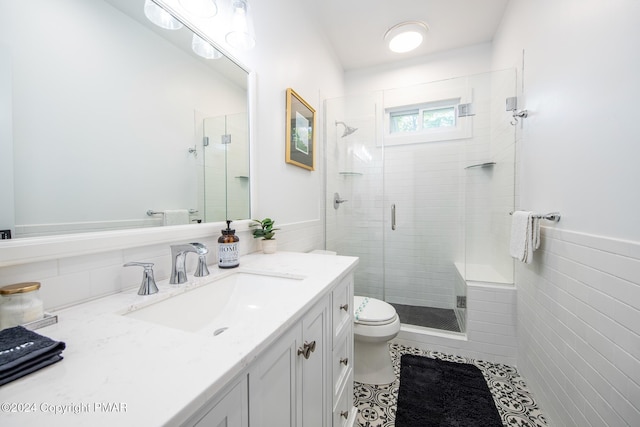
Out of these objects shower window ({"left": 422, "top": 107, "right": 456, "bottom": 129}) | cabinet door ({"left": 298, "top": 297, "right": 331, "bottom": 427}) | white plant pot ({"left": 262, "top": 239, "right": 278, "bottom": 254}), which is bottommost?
cabinet door ({"left": 298, "top": 297, "right": 331, "bottom": 427})

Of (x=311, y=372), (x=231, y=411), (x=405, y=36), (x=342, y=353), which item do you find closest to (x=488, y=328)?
(x=342, y=353)

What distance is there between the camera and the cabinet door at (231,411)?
40 cm

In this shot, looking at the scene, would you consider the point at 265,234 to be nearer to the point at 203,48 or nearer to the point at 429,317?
the point at 203,48

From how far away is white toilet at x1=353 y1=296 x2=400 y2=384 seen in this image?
1.55 m

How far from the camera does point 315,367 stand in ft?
2.69

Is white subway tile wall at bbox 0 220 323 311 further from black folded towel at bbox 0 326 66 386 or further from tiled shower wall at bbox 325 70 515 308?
tiled shower wall at bbox 325 70 515 308

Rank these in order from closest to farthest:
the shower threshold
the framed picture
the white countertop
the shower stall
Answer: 1. the white countertop
2. the framed picture
3. the shower threshold
4. the shower stall

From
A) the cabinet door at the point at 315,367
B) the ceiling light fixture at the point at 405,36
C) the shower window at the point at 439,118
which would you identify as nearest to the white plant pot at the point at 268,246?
the cabinet door at the point at 315,367

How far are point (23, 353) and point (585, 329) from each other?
1.66 meters

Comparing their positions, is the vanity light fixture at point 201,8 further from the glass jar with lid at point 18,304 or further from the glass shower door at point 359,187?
the glass shower door at point 359,187

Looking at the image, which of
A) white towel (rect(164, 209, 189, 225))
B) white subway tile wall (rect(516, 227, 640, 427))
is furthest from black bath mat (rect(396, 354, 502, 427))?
white towel (rect(164, 209, 189, 225))

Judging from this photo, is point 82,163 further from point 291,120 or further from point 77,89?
point 291,120

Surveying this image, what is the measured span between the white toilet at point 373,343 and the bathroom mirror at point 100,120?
3.66 ft

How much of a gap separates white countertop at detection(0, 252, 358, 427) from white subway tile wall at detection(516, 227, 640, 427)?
41.4 inches
